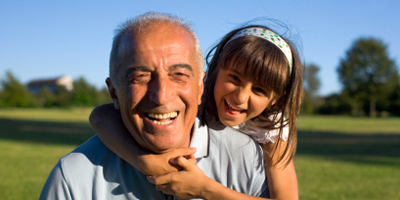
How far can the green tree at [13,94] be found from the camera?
7394 centimetres

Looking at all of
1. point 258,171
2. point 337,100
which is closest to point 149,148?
point 258,171

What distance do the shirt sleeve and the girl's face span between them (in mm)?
949

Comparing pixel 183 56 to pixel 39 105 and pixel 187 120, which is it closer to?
pixel 187 120

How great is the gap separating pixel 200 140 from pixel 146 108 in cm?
49

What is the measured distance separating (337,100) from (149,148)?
64.3 meters

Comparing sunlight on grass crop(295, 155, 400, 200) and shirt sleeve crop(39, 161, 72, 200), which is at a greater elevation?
shirt sleeve crop(39, 161, 72, 200)

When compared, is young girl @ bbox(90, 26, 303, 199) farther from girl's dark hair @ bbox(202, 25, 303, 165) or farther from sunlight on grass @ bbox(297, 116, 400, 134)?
sunlight on grass @ bbox(297, 116, 400, 134)

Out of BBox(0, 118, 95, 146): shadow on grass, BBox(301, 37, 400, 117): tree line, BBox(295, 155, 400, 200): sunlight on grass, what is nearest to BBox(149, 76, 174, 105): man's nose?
BBox(295, 155, 400, 200): sunlight on grass

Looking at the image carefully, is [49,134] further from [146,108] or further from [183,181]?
[146,108]

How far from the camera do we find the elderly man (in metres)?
1.66

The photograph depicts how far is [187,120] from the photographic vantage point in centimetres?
181

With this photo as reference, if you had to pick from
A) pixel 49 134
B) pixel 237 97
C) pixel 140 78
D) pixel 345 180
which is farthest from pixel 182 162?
pixel 49 134

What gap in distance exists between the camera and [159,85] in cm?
164

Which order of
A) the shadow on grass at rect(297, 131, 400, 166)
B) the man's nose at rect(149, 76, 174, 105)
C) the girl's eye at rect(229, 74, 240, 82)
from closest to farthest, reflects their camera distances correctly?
the man's nose at rect(149, 76, 174, 105) < the girl's eye at rect(229, 74, 240, 82) < the shadow on grass at rect(297, 131, 400, 166)
